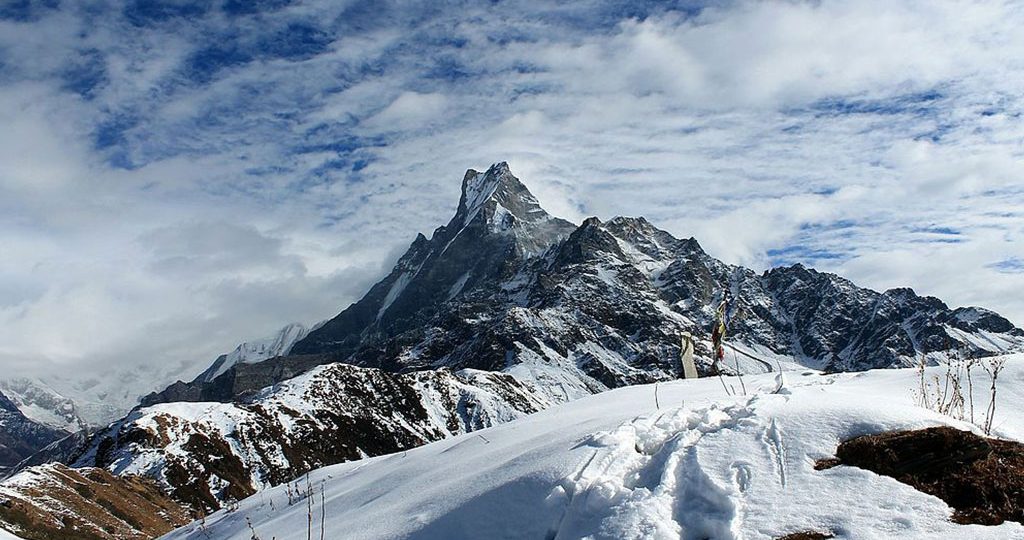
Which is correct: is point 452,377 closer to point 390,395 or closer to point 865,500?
point 390,395

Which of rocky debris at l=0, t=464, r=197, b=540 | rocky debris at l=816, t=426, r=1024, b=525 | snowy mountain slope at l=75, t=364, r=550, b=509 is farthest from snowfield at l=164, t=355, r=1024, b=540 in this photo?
snowy mountain slope at l=75, t=364, r=550, b=509

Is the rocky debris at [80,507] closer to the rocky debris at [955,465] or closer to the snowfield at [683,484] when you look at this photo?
the snowfield at [683,484]

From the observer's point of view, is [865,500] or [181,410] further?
[181,410]

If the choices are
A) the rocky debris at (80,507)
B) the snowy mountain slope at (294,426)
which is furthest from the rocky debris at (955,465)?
the snowy mountain slope at (294,426)

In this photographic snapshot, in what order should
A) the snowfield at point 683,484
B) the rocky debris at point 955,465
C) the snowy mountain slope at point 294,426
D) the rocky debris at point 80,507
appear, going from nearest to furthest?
the rocky debris at point 955,465
the snowfield at point 683,484
the rocky debris at point 80,507
the snowy mountain slope at point 294,426

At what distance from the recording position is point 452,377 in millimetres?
187250

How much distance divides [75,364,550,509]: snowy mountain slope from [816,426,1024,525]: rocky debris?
306 ft

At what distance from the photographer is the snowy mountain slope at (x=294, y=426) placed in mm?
117938

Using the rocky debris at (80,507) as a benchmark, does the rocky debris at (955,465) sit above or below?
below

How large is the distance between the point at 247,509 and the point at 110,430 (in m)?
144

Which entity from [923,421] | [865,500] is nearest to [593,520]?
[865,500]

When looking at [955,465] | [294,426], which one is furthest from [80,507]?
[955,465]

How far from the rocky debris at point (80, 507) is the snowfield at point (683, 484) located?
61907 millimetres

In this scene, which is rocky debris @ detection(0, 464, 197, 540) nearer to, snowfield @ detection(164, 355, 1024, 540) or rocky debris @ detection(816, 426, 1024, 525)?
snowfield @ detection(164, 355, 1024, 540)
